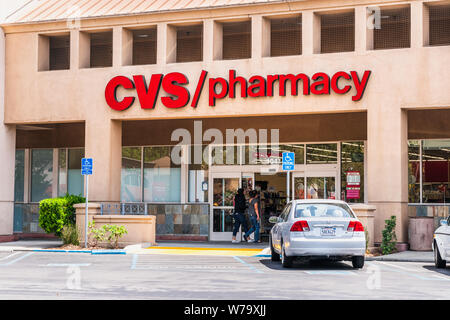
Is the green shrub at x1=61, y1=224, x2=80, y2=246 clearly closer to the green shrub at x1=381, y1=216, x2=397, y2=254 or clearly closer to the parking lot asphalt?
the parking lot asphalt

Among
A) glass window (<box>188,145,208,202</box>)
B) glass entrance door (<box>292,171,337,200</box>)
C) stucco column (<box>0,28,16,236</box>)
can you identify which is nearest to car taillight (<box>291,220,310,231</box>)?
glass entrance door (<box>292,171,337,200</box>)

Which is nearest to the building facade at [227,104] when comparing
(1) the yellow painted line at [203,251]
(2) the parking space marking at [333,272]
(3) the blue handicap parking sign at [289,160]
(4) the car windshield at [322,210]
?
(3) the blue handicap parking sign at [289,160]

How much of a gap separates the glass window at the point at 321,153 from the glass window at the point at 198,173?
12.6 feet

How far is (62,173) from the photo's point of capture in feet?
96.5

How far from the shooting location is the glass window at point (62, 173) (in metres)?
29.4

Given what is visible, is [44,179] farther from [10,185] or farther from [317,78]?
[317,78]

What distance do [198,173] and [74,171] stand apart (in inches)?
202

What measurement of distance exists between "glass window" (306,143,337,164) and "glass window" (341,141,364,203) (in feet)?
1.04

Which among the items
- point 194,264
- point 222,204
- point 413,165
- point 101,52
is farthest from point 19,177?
point 413,165

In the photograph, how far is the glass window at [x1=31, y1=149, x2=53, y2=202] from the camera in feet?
97.2

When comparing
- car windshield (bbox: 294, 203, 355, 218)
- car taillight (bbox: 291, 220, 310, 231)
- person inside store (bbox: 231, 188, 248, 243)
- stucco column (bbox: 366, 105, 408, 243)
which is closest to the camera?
car taillight (bbox: 291, 220, 310, 231)

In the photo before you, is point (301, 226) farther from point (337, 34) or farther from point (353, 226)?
point (337, 34)

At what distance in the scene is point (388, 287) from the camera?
42.8 feet

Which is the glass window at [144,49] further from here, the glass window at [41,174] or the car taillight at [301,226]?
the car taillight at [301,226]
